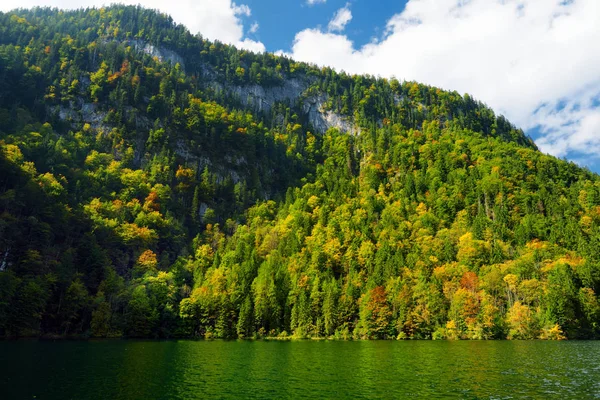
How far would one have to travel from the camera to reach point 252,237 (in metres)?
153

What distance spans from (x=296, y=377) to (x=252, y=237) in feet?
379

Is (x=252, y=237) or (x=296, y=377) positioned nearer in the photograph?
(x=296, y=377)

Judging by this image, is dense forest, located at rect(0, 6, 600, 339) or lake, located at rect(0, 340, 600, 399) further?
dense forest, located at rect(0, 6, 600, 339)

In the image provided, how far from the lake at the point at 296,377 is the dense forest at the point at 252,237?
167ft

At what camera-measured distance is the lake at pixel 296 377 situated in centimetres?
3075

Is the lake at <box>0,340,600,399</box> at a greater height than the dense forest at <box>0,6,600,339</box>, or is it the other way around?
the dense forest at <box>0,6,600,339</box>

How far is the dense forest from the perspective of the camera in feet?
333

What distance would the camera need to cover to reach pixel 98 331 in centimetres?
A: 9838

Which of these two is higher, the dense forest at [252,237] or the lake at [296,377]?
the dense forest at [252,237]

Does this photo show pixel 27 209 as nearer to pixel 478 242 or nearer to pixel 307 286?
pixel 307 286

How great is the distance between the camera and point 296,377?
38.7 metres

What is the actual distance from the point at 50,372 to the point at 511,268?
112 meters

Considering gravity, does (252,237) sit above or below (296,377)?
above

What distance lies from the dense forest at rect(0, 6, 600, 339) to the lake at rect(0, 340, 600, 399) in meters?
50.8
